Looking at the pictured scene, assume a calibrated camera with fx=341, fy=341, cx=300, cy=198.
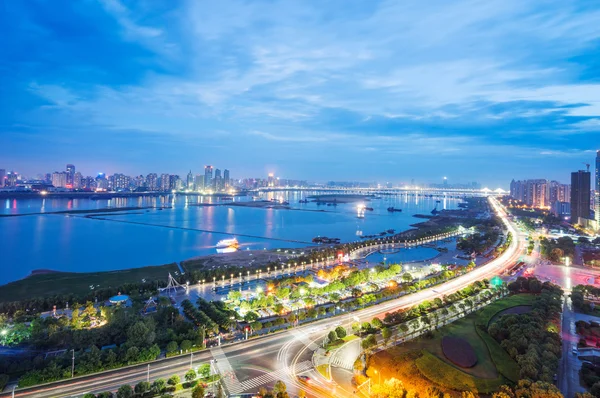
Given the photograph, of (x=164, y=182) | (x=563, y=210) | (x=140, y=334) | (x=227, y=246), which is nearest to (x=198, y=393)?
(x=140, y=334)

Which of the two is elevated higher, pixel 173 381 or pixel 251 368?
pixel 173 381

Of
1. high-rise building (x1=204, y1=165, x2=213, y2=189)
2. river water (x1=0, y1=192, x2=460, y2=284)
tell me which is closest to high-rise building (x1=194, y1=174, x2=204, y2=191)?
high-rise building (x1=204, y1=165, x2=213, y2=189)

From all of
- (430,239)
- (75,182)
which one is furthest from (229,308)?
(75,182)

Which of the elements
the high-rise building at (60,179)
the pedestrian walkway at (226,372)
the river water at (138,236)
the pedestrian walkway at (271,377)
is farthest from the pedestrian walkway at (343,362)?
the high-rise building at (60,179)

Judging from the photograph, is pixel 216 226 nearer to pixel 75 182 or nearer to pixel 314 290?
pixel 314 290

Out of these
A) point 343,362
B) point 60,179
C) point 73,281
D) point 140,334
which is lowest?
point 73,281

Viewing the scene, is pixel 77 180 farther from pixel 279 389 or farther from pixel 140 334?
pixel 279 389
